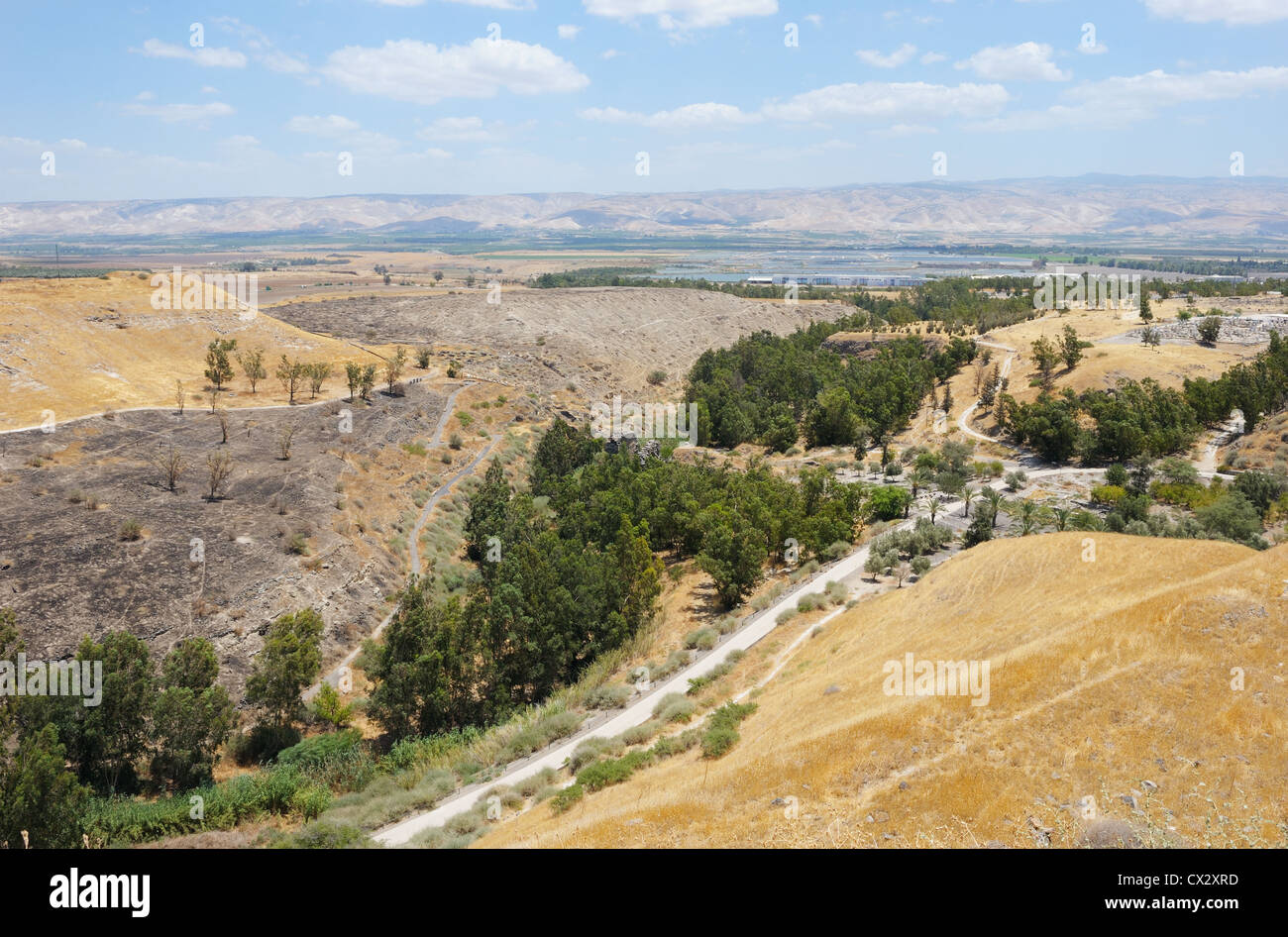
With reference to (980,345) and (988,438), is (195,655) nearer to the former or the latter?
(988,438)

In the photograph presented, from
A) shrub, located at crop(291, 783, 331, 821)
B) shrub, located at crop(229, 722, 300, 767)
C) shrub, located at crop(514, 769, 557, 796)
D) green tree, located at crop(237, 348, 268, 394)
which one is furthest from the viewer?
green tree, located at crop(237, 348, 268, 394)

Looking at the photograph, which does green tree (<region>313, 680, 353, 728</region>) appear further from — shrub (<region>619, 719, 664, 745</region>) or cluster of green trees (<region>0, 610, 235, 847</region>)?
shrub (<region>619, 719, 664, 745</region>)

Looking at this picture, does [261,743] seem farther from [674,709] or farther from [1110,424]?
[1110,424]

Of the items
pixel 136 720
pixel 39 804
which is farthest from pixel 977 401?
pixel 39 804

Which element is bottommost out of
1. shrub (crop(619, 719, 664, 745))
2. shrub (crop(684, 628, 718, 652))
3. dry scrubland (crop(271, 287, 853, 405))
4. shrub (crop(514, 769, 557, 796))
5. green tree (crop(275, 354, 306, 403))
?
shrub (crop(514, 769, 557, 796))

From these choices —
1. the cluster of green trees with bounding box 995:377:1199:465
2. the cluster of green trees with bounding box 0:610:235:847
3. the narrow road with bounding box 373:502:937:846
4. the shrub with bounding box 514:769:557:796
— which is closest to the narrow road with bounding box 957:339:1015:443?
the cluster of green trees with bounding box 995:377:1199:465
